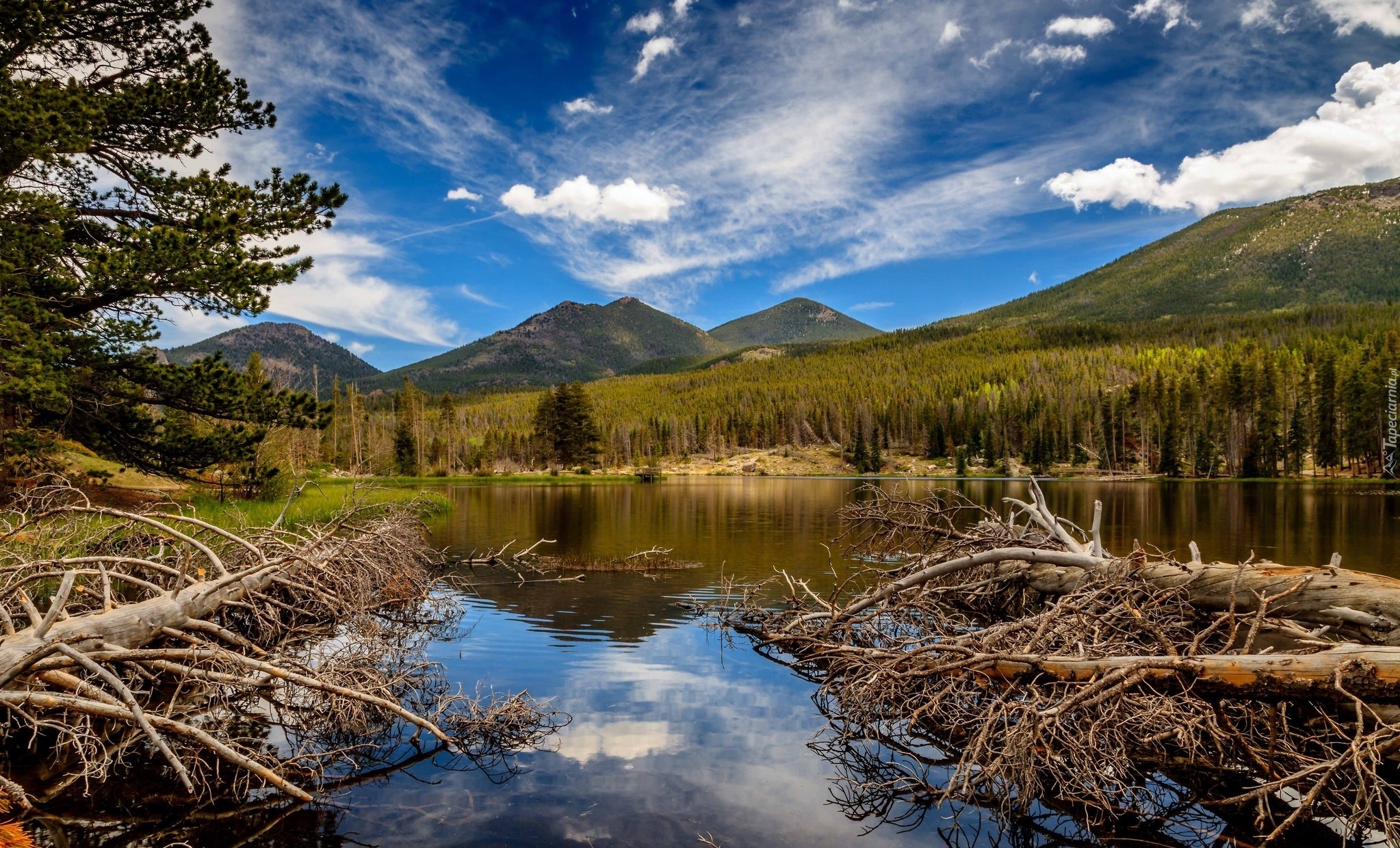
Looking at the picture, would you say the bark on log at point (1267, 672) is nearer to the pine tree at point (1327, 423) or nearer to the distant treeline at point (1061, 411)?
the distant treeline at point (1061, 411)

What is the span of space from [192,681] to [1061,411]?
136745mm

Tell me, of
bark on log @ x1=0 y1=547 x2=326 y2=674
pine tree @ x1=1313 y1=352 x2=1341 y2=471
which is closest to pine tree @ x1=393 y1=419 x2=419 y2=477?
bark on log @ x1=0 y1=547 x2=326 y2=674

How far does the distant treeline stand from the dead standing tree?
3711 cm

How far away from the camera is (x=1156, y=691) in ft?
22.6

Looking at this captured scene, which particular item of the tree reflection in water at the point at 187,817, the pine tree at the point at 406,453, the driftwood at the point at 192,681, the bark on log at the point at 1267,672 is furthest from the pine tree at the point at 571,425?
the bark on log at the point at 1267,672

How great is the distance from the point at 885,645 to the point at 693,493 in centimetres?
5636

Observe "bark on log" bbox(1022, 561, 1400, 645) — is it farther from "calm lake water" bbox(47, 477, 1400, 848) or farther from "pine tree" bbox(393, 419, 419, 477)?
"pine tree" bbox(393, 419, 419, 477)

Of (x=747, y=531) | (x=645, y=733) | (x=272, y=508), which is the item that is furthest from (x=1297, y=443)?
(x=272, y=508)

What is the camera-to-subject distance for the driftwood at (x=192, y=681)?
229 inches

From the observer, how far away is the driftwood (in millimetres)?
5820

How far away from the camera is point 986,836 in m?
6.32

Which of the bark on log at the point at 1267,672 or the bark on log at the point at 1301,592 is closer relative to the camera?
the bark on log at the point at 1267,672

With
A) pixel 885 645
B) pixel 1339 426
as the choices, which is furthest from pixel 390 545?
pixel 1339 426

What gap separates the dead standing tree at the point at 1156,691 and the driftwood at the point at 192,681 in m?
5.04
